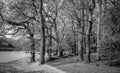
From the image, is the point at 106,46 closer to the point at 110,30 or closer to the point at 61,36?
the point at 110,30

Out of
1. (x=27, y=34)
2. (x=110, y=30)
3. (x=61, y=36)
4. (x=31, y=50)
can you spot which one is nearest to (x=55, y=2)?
(x=61, y=36)

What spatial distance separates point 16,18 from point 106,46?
43.8ft

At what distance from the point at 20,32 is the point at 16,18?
2.37m

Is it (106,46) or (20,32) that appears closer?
(106,46)

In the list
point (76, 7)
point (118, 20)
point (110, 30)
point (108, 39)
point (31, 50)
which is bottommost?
point (31, 50)

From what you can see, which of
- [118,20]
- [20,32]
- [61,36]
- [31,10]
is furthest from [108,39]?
[20,32]

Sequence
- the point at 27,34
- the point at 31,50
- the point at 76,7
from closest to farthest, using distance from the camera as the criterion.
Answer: the point at 76,7
the point at 31,50
the point at 27,34

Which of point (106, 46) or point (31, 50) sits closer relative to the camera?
point (106, 46)

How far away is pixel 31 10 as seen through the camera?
17.6m

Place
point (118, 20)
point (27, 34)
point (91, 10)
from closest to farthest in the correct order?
point (118, 20)
point (91, 10)
point (27, 34)

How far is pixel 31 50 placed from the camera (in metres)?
17.2

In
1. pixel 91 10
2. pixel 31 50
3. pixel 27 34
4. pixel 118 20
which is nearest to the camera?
pixel 118 20

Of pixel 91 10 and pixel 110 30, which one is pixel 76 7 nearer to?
pixel 91 10

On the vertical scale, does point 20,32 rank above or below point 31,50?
above
